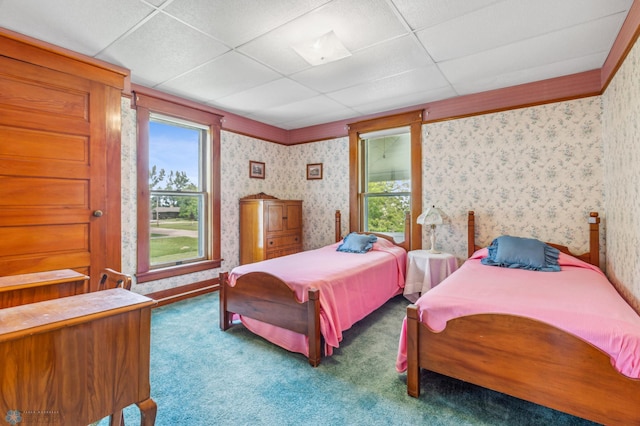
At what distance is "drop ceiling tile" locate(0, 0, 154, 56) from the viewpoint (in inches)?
78.5

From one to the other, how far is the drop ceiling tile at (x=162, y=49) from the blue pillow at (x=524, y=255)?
3188mm

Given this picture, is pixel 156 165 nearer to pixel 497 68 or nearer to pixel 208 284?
pixel 208 284

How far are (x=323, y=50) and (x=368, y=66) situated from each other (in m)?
0.57

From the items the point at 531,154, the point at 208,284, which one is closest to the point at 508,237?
the point at 531,154

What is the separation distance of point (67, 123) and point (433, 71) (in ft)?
11.0

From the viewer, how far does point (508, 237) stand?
124 inches

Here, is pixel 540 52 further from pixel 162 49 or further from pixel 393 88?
pixel 162 49

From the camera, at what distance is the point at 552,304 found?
175cm

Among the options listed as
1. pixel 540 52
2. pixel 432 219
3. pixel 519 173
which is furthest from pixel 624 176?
pixel 432 219

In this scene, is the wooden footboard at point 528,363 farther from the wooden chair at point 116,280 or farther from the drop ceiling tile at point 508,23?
the drop ceiling tile at point 508,23

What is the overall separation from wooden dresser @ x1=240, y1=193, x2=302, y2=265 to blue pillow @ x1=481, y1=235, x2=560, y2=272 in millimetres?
2646

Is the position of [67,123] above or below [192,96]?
below

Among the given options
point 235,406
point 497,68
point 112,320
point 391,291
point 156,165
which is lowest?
point 235,406

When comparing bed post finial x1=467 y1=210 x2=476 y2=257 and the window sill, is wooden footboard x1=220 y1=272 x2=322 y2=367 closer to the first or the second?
the window sill
